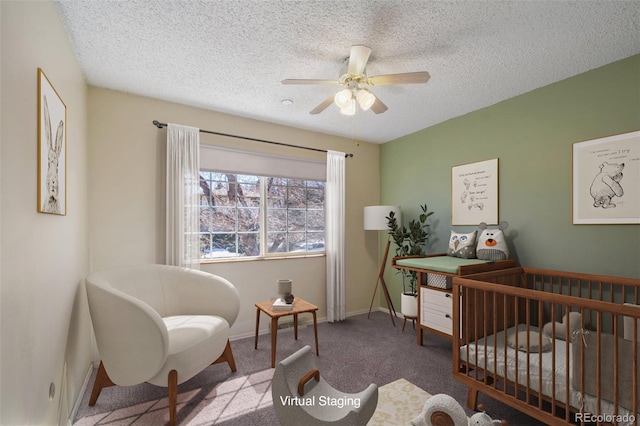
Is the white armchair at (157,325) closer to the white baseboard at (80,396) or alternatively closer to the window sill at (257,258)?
the white baseboard at (80,396)

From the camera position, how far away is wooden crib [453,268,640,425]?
1371mm

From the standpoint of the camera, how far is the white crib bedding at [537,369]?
57.2 inches

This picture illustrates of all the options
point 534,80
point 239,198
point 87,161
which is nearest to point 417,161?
point 534,80

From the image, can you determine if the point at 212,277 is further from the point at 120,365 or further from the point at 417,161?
the point at 417,161

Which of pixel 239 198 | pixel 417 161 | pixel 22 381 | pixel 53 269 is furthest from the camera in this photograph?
pixel 417 161

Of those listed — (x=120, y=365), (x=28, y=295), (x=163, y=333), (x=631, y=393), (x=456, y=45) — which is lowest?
(x=120, y=365)

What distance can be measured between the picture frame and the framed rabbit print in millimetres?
3332

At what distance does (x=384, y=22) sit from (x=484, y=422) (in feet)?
6.59

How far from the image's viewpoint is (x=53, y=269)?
5.01 feet

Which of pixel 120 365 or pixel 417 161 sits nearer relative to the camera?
pixel 120 365

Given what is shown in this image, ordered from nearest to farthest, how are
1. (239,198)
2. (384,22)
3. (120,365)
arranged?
(384,22), (120,365), (239,198)

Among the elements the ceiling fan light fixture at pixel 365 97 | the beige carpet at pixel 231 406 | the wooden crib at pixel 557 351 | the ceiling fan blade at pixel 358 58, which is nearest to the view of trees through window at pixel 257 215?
the beige carpet at pixel 231 406

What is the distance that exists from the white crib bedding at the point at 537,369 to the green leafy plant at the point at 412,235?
139 cm

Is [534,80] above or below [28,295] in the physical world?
above
